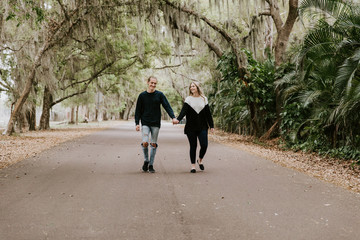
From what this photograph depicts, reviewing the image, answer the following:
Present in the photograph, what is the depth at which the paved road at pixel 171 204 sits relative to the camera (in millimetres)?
3891

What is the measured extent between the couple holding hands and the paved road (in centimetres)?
53

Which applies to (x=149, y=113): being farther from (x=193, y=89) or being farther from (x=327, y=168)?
(x=327, y=168)

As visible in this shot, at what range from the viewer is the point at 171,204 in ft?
16.4

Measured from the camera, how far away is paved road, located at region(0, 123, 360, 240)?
12.8 ft

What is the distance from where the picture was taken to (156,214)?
4508mm

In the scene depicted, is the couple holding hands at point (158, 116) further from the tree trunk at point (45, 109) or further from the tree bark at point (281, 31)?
the tree trunk at point (45, 109)

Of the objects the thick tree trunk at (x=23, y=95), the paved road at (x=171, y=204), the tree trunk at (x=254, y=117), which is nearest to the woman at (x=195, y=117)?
the paved road at (x=171, y=204)

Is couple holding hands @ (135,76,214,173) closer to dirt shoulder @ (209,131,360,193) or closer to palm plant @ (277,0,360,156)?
dirt shoulder @ (209,131,360,193)

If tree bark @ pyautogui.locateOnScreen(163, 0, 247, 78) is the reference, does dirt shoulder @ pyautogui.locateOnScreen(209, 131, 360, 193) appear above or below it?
below

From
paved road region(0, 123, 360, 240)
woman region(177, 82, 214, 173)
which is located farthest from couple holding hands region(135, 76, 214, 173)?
paved road region(0, 123, 360, 240)

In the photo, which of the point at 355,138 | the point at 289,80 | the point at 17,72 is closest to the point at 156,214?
the point at 355,138

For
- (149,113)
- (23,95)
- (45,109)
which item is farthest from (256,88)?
(45,109)

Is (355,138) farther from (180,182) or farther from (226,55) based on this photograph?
(226,55)

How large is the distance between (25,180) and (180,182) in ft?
9.30
